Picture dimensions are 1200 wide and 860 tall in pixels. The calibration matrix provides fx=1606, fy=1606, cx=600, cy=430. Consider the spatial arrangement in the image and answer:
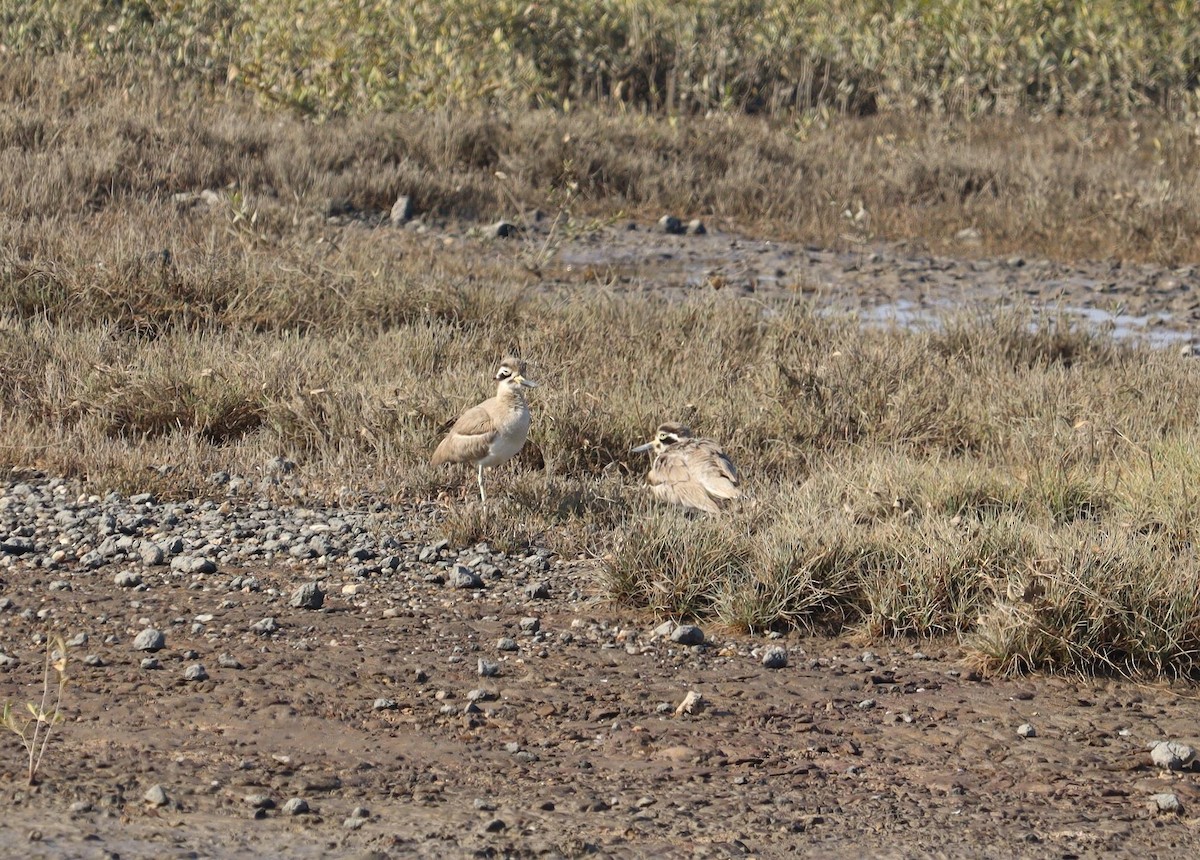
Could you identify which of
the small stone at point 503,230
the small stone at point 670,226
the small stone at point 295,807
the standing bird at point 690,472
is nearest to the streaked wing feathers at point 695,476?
the standing bird at point 690,472

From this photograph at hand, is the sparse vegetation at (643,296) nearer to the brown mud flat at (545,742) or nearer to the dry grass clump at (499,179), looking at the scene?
the dry grass clump at (499,179)

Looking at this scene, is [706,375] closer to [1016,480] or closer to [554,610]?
[1016,480]

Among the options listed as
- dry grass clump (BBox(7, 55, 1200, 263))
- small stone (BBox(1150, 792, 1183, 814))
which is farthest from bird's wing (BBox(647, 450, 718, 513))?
dry grass clump (BBox(7, 55, 1200, 263))

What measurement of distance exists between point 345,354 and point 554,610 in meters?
3.71

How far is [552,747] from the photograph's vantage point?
4758 mm

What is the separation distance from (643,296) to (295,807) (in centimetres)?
774

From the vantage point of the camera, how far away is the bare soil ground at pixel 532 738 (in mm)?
4105

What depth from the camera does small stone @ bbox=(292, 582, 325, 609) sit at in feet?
19.5

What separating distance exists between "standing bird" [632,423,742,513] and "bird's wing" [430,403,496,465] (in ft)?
2.62

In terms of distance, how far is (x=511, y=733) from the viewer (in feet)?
15.9

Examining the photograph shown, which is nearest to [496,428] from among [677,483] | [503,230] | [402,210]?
[677,483]

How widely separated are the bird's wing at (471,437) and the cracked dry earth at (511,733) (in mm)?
755

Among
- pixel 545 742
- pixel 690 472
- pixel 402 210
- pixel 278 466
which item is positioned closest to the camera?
pixel 545 742

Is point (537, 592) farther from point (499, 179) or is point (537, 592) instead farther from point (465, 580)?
point (499, 179)
